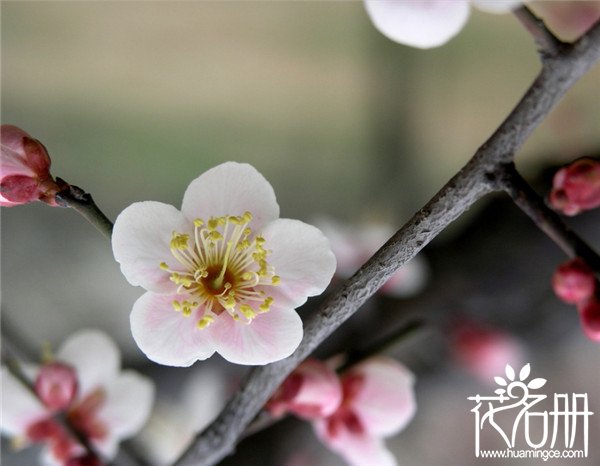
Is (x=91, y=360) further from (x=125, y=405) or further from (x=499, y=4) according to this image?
(x=499, y=4)

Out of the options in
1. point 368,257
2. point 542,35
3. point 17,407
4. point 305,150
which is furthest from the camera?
point 305,150

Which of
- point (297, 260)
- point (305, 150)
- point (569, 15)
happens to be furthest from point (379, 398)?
point (305, 150)

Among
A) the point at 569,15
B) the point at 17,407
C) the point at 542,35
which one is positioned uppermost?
the point at 569,15

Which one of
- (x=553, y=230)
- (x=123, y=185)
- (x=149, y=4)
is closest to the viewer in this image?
(x=553, y=230)

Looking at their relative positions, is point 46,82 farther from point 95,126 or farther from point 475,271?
point 475,271

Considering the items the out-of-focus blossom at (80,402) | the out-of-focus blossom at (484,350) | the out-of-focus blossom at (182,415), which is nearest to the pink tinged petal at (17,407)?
the out-of-focus blossom at (80,402)

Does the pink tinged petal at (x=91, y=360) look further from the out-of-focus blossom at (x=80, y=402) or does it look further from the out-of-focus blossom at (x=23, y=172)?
the out-of-focus blossom at (x=23, y=172)

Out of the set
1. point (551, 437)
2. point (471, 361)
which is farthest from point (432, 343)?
point (551, 437)
